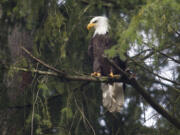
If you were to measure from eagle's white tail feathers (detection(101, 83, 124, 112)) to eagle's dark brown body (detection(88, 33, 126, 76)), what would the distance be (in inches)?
8.3

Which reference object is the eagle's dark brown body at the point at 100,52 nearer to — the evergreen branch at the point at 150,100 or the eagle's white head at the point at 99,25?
the eagle's white head at the point at 99,25

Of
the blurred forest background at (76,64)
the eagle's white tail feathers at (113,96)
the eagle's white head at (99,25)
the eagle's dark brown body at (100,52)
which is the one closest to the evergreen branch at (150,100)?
the blurred forest background at (76,64)

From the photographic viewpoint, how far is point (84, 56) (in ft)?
16.0

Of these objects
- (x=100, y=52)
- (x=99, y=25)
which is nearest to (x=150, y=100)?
(x=100, y=52)

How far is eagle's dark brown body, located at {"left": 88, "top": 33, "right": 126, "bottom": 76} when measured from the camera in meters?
4.25

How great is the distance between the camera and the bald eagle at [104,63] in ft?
14.1

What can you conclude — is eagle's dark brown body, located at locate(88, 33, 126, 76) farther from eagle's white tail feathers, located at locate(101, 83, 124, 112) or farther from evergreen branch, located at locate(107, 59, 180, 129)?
evergreen branch, located at locate(107, 59, 180, 129)

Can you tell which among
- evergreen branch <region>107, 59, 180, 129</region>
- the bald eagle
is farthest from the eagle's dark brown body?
evergreen branch <region>107, 59, 180, 129</region>

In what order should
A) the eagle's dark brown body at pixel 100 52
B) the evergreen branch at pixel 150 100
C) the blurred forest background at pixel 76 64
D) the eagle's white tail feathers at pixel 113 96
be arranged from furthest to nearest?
the eagle's white tail feathers at pixel 113 96 → the eagle's dark brown body at pixel 100 52 → the evergreen branch at pixel 150 100 → the blurred forest background at pixel 76 64

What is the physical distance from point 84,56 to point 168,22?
2.10 metres

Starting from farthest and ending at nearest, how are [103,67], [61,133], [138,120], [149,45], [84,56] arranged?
[84,56], [103,67], [138,120], [61,133], [149,45]

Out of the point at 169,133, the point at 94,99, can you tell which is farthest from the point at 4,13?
the point at 169,133

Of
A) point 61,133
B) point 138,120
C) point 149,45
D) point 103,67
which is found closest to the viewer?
point 149,45

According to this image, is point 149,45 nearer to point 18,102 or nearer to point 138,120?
point 138,120
